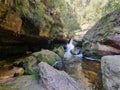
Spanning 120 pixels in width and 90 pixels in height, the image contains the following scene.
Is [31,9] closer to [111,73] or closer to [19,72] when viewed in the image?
[19,72]

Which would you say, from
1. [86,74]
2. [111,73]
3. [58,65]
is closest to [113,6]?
[58,65]

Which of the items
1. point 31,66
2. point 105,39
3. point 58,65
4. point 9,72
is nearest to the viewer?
point 9,72

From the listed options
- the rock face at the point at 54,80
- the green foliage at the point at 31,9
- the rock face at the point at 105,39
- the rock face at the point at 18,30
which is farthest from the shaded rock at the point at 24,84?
the rock face at the point at 105,39

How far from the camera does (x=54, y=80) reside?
4.62 meters

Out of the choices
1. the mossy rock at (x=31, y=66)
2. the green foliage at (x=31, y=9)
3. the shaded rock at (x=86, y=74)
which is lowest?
the shaded rock at (x=86, y=74)

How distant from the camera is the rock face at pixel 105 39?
9.23 metres

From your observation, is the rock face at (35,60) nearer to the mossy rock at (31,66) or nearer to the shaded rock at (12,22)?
the mossy rock at (31,66)

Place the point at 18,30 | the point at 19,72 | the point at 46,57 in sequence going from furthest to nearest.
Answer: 1. the point at 46,57
2. the point at 18,30
3. the point at 19,72

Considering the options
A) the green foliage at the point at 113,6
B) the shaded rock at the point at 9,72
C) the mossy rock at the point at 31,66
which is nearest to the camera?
the shaded rock at the point at 9,72

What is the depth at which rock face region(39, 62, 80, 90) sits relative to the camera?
4.43 meters

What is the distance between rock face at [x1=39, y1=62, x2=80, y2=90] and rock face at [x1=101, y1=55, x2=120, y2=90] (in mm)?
684

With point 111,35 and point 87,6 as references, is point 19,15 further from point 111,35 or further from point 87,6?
point 87,6

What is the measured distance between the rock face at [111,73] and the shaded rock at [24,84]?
152cm

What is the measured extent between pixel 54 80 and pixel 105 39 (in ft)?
18.5
